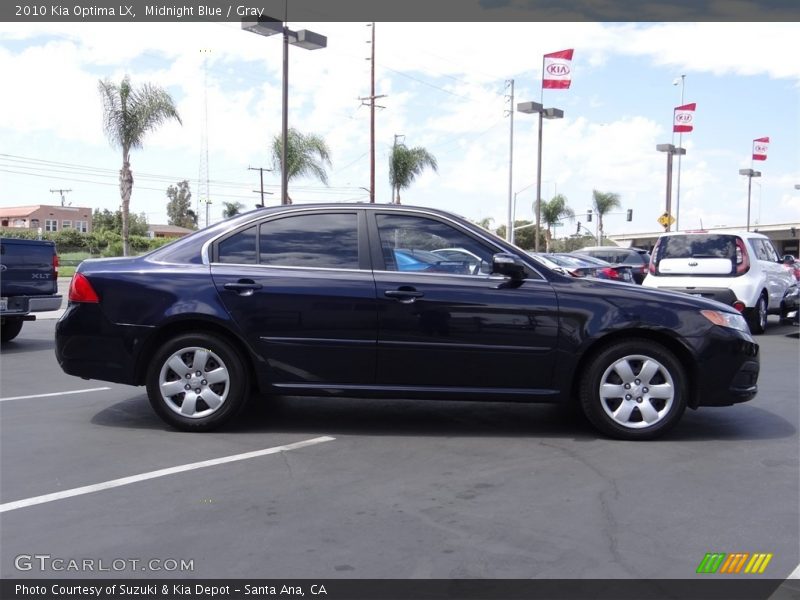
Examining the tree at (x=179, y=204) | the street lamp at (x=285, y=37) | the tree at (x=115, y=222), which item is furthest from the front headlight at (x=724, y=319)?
the tree at (x=179, y=204)

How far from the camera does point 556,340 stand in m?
5.54

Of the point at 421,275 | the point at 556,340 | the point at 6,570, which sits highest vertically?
the point at 421,275

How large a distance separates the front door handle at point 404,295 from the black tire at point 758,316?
926 centimetres

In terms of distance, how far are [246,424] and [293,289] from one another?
47.3 inches

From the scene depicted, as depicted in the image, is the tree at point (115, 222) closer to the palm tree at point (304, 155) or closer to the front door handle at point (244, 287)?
the palm tree at point (304, 155)

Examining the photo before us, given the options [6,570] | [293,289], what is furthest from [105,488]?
[293,289]

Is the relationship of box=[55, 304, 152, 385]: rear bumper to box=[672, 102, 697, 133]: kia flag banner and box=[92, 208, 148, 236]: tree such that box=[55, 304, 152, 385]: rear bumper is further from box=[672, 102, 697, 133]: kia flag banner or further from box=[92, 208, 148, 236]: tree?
box=[92, 208, 148, 236]: tree

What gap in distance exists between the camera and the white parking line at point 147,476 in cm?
419

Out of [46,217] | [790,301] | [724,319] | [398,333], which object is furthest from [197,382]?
[46,217]

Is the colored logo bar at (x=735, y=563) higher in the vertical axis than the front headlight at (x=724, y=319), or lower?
lower

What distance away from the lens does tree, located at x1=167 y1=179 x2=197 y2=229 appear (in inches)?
4609

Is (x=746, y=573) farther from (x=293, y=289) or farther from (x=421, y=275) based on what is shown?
(x=293, y=289)
